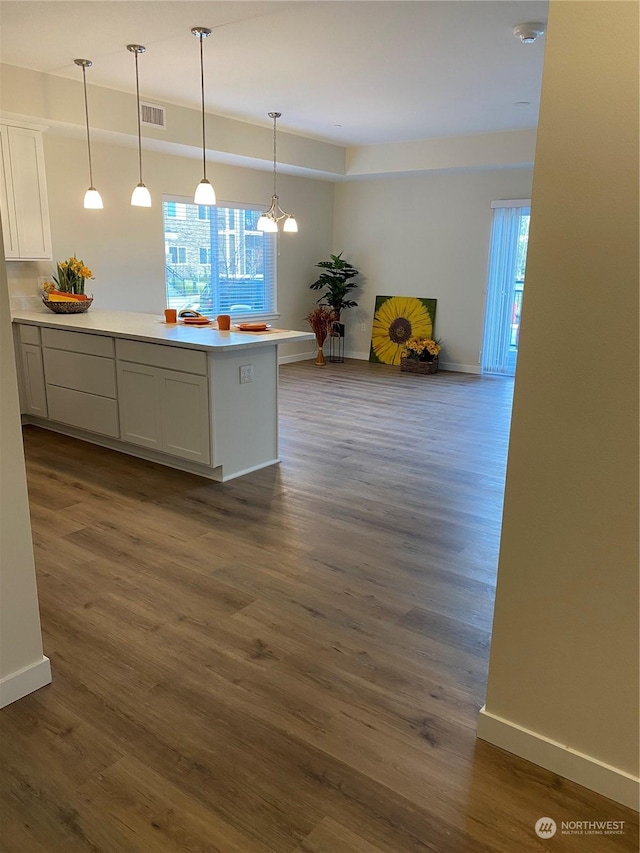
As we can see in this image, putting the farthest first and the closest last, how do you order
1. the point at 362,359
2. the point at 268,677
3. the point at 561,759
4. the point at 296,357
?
the point at 362,359, the point at 296,357, the point at 268,677, the point at 561,759

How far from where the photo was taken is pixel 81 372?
474 centimetres

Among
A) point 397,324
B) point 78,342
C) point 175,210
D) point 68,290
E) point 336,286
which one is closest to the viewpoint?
point 78,342

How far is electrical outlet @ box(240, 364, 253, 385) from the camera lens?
4094mm

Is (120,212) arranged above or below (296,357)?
above

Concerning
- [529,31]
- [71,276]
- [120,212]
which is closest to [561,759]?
[529,31]

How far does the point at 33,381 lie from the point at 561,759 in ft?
15.6

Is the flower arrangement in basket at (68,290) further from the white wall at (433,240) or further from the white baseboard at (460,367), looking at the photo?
the white baseboard at (460,367)

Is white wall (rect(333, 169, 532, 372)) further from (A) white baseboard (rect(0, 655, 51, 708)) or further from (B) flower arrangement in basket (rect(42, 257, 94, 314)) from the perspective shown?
(A) white baseboard (rect(0, 655, 51, 708))

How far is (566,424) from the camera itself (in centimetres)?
164

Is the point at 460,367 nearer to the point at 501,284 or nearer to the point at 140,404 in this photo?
the point at 501,284

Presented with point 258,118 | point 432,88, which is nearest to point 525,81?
point 432,88

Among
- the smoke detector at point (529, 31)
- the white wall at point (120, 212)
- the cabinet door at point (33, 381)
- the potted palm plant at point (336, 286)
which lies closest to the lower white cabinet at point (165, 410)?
the cabinet door at point (33, 381)

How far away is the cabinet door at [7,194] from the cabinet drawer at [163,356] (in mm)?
1326

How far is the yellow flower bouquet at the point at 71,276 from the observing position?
17.9 feet
